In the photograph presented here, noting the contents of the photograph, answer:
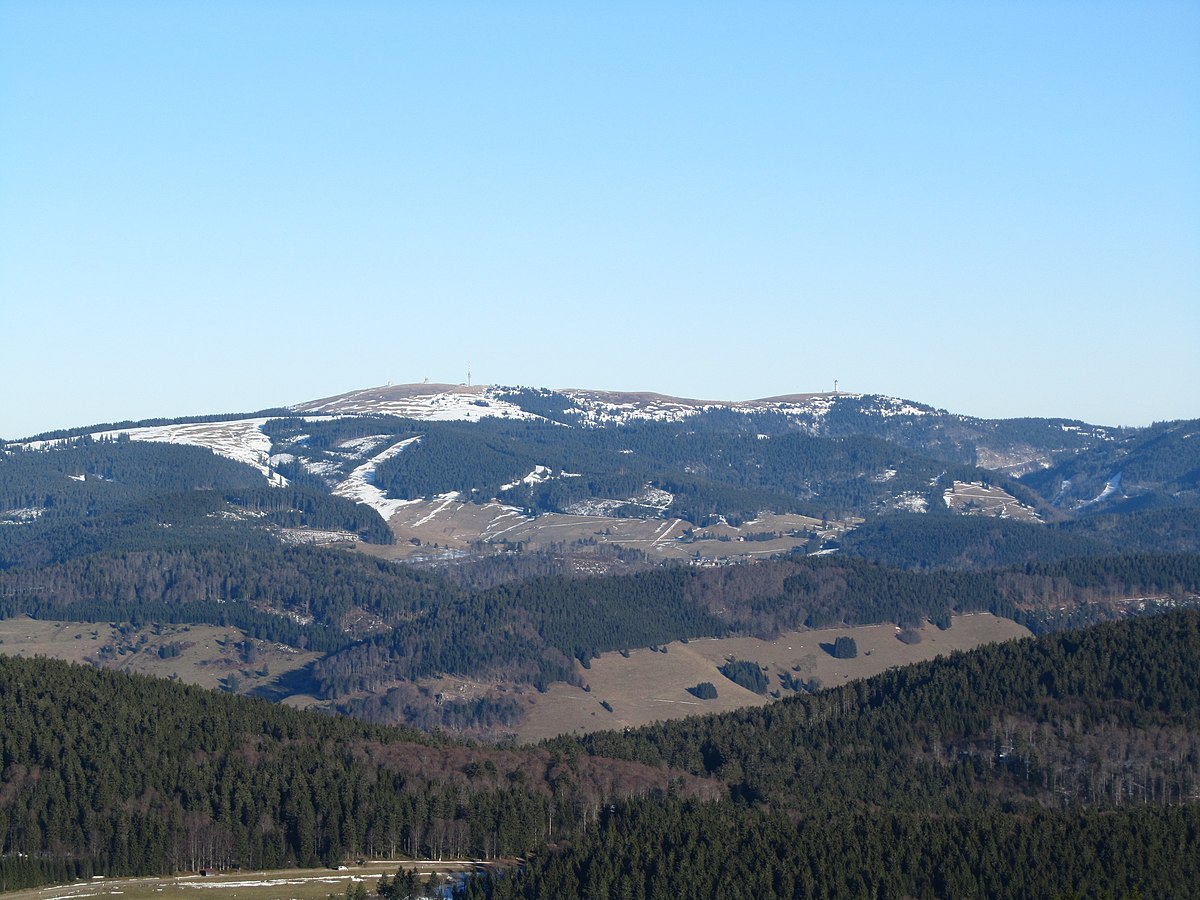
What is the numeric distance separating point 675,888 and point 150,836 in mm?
57110

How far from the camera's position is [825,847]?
18800cm

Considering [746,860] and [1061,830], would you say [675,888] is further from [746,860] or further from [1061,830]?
[1061,830]

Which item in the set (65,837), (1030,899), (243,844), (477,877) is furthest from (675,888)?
(65,837)

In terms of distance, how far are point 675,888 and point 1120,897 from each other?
42.2 meters

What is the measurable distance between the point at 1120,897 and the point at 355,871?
75891 millimetres

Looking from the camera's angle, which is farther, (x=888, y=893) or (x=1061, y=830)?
(x=1061, y=830)

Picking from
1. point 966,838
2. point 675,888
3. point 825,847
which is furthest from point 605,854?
point 966,838

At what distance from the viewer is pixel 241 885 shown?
Result: 184250 millimetres

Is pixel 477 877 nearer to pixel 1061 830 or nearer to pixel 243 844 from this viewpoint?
pixel 243 844

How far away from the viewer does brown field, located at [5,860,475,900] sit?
17838 cm

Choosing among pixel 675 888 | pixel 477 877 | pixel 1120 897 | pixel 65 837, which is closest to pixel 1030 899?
pixel 1120 897

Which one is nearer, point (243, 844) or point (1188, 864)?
point (1188, 864)

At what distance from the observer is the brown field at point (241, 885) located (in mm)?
178375

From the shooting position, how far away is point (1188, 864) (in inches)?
7323
